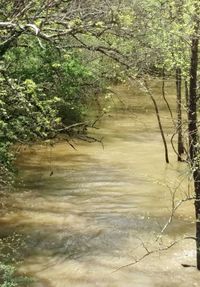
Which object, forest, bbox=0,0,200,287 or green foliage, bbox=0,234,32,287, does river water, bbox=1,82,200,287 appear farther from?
green foliage, bbox=0,234,32,287

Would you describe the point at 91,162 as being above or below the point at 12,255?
below

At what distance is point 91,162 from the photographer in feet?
67.9

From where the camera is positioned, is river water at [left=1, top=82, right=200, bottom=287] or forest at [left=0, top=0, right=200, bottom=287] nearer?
forest at [left=0, top=0, right=200, bottom=287]

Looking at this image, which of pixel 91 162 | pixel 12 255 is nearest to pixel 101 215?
pixel 12 255

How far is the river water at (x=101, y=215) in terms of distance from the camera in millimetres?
11633

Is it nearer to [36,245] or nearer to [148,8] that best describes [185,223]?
[36,245]

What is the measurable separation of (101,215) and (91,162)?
18.5 ft

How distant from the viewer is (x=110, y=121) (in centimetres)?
2812

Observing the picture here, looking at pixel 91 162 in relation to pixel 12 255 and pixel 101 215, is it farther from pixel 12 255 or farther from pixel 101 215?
pixel 12 255

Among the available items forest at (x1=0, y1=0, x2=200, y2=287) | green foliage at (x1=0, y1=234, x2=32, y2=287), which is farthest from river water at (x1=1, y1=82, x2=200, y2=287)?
green foliage at (x1=0, y1=234, x2=32, y2=287)

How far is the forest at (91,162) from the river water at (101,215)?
34mm

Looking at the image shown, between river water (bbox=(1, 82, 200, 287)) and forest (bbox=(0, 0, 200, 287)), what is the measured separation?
34mm

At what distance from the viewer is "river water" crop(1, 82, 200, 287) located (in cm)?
1163

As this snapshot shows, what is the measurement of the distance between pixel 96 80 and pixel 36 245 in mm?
9014
